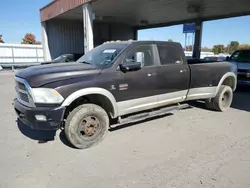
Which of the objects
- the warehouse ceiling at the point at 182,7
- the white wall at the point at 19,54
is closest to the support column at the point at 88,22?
the warehouse ceiling at the point at 182,7

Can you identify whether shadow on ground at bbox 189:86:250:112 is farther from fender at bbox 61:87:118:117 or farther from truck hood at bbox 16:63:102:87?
truck hood at bbox 16:63:102:87

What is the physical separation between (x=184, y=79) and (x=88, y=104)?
2599mm

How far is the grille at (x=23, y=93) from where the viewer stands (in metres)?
3.48

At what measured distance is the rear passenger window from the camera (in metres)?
4.84

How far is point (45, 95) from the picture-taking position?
334cm

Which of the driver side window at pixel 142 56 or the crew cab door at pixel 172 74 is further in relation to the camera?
the crew cab door at pixel 172 74

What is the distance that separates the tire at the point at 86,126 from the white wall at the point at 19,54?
21301mm

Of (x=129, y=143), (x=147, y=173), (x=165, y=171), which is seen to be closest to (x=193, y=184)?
(x=165, y=171)

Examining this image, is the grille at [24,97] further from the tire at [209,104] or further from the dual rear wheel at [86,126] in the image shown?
the tire at [209,104]

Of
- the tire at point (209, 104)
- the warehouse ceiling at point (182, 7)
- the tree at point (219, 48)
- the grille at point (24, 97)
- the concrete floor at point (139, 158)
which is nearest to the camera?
the concrete floor at point (139, 158)

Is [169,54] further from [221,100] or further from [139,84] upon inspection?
[221,100]

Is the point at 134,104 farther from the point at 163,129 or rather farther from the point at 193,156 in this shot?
the point at 193,156

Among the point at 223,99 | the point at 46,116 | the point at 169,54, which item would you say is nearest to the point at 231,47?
the point at 223,99

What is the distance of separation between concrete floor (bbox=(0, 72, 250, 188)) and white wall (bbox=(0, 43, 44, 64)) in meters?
19.3
